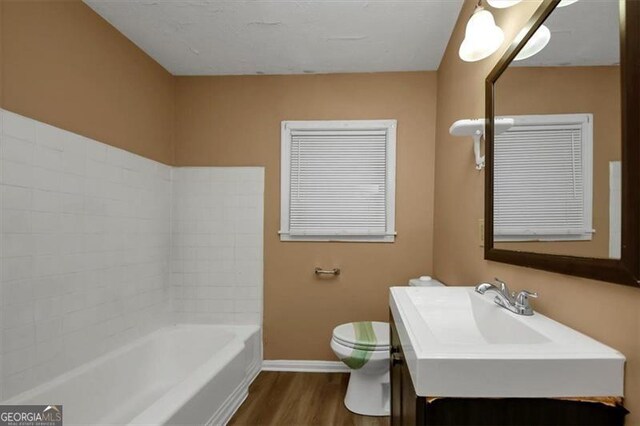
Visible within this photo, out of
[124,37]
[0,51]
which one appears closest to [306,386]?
[0,51]

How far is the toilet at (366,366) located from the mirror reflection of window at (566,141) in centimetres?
100

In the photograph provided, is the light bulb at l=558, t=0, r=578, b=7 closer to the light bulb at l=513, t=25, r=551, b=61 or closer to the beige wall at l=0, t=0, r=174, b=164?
the light bulb at l=513, t=25, r=551, b=61

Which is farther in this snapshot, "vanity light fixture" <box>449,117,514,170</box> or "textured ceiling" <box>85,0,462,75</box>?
"textured ceiling" <box>85,0,462,75</box>

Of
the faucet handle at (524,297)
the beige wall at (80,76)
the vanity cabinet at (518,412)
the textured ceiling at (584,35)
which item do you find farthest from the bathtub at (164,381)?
the textured ceiling at (584,35)

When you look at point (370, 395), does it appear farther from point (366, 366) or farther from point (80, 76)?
point (80, 76)

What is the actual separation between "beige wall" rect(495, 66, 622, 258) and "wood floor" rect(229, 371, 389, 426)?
148 cm

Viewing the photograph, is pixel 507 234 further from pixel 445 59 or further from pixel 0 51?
pixel 0 51

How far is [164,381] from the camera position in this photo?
87.4 inches

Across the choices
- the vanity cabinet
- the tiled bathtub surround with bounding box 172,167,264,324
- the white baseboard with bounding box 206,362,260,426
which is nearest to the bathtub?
the white baseboard with bounding box 206,362,260,426

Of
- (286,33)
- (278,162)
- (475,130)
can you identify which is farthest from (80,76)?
(475,130)

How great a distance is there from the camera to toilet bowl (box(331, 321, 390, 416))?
191 cm

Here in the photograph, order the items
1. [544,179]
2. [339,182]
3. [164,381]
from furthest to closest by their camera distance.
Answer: [339,182] < [164,381] < [544,179]

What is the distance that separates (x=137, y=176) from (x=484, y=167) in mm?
2135

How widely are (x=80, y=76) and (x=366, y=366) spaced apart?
89.5 inches
